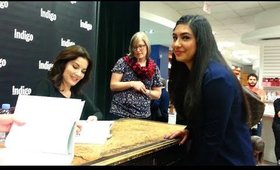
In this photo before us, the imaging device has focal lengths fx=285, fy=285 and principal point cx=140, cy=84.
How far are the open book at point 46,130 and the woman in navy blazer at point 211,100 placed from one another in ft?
1.47

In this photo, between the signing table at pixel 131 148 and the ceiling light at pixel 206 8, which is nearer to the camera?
the signing table at pixel 131 148

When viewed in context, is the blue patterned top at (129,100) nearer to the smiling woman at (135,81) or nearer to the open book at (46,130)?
the smiling woman at (135,81)

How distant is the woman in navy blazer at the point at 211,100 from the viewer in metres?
1.00

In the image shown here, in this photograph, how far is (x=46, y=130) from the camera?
2.97ft

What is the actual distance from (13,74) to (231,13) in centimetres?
162

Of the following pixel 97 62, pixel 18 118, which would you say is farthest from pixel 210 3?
pixel 97 62

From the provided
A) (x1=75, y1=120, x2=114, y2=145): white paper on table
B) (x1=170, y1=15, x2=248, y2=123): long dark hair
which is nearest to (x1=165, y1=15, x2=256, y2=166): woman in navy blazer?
(x1=170, y1=15, x2=248, y2=123): long dark hair

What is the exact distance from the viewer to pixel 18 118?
0.94 metres

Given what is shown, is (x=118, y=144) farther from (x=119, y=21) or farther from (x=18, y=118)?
(x=119, y=21)

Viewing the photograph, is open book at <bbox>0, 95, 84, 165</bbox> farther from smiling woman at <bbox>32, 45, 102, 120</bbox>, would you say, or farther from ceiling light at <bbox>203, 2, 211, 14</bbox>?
Result: smiling woman at <bbox>32, 45, 102, 120</bbox>

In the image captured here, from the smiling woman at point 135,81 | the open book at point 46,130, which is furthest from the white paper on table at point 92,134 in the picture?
the smiling woman at point 135,81

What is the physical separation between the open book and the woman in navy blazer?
0.45 m

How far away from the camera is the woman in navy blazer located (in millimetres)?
1003

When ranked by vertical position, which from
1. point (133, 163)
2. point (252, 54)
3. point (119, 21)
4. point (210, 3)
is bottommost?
point (133, 163)
